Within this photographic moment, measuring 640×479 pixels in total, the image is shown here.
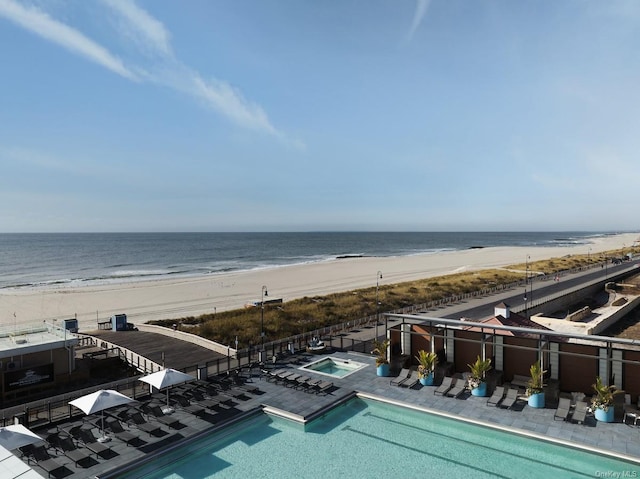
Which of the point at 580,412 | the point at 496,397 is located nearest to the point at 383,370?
the point at 496,397

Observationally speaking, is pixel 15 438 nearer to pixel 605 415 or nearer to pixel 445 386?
pixel 445 386

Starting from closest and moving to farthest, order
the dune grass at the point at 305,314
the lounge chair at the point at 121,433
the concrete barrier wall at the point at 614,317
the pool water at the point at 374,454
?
the pool water at the point at 374,454 < the lounge chair at the point at 121,433 < the concrete barrier wall at the point at 614,317 < the dune grass at the point at 305,314

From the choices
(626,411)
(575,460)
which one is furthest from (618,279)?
(575,460)

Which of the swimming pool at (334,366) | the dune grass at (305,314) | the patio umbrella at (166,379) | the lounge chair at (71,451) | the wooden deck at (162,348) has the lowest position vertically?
the dune grass at (305,314)

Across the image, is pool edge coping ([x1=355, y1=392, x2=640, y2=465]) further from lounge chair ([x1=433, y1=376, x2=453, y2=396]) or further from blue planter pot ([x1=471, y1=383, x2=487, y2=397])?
blue planter pot ([x1=471, y1=383, x2=487, y2=397])

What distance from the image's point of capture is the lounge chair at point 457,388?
50.8 ft

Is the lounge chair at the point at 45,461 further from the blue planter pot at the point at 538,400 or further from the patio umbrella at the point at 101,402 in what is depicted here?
the blue planter pot at the point at 538,400

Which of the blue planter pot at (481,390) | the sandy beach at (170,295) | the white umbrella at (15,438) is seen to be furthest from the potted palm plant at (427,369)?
the sandy beach at (170,295)

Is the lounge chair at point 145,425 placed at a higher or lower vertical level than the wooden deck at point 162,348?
higher

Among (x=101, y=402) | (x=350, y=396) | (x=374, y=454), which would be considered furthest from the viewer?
(x=350, y=396)

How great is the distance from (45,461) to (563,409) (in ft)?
50.6

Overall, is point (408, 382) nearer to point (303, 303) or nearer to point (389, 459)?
point (389, 459)

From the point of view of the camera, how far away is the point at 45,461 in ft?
36.4

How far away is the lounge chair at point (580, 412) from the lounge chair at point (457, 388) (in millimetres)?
3596
